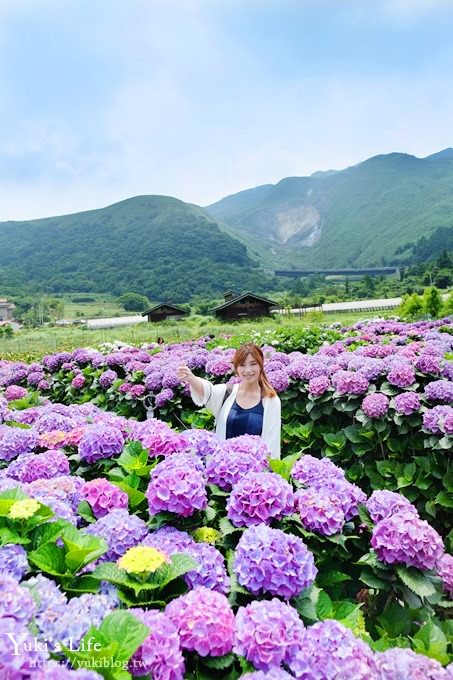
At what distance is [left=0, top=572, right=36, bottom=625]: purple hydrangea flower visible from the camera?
0.93 meters

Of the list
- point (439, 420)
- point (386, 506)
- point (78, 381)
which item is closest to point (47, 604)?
point (386, 506)

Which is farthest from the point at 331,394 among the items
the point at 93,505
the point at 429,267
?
the point at 429,267

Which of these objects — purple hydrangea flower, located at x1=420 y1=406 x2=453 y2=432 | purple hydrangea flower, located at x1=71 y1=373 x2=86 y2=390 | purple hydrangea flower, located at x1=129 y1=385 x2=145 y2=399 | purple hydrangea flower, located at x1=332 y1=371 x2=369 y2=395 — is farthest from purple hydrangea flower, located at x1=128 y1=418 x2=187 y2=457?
purple hydrangea flower, located at x1=71 y1=373 x2=86 y2=390

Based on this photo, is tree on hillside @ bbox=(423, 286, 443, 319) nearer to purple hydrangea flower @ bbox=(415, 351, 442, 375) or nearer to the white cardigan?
purple hydrangea flower @ bbox=(415, 351, 442, 375)

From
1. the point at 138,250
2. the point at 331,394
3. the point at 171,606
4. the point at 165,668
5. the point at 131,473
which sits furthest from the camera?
the point at 138,250

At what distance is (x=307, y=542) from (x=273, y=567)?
39 cm

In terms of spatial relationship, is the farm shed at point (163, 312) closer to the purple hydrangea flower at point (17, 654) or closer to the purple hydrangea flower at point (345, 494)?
the purple hydrangea flower at point (345, 494)

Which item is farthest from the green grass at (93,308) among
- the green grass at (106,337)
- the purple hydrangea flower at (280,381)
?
the purple hydrangea flower at (280,381)

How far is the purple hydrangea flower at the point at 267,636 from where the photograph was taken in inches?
40.5

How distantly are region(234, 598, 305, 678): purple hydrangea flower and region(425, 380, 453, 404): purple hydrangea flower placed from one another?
2558 millimetres

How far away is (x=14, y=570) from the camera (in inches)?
46.3

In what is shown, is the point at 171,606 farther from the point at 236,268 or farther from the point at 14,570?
the point at 236,268

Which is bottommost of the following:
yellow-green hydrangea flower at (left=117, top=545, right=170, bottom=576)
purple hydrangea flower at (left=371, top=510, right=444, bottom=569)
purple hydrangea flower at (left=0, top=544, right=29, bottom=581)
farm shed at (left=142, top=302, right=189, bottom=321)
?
farm shed at (left=142, top=302, right=189, bottom=321)

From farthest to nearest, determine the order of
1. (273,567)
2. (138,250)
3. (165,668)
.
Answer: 1. (138,250)
2. (273,567)
3. (165,668)
